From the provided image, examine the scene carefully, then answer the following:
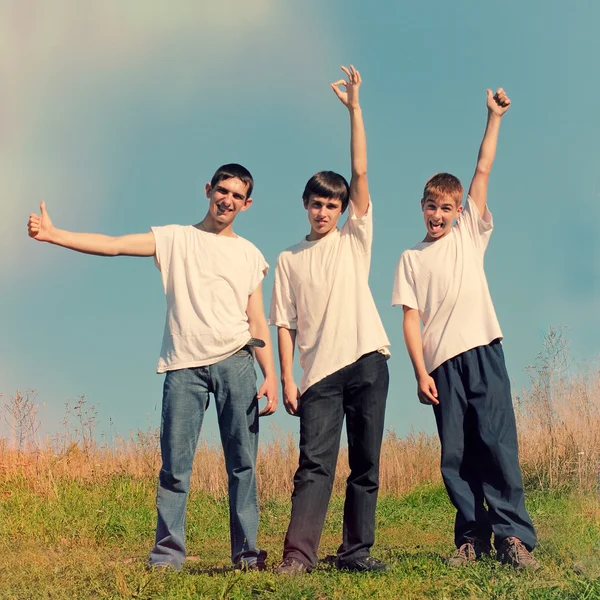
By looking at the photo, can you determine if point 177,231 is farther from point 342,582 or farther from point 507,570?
point 507,570

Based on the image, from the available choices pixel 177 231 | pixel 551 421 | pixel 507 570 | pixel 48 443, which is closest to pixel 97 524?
pixel 48 443

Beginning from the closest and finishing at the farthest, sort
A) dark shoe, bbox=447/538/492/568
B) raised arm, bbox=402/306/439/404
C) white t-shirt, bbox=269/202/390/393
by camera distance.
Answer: white t-shirt, bbox=269/202/390/393, dark shoe, bbox=447/538/492/568, raised arm, bbox=402/306/439/404

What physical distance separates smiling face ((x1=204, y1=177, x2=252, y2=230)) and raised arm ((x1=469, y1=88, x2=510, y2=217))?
1.48m

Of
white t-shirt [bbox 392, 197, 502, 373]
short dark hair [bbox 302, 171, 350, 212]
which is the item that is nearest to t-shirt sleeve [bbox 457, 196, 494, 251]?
white t-shirt [bbox 392, 197, 502, 373]

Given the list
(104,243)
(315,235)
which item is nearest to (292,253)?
(315,235)

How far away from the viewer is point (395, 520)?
935 cm

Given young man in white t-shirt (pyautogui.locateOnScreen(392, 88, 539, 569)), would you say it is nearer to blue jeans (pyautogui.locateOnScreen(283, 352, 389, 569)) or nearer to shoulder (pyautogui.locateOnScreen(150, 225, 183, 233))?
blue jeans (pyautogui.locateOnScreen(283, 352, 389, 569))

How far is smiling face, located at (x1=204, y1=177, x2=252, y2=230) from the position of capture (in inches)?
192

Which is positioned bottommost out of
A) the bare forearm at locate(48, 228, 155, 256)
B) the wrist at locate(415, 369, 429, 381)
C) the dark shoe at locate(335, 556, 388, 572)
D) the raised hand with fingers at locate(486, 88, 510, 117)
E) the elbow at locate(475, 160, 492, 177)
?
the dark shoe at locate(335, 556, 388, 572)

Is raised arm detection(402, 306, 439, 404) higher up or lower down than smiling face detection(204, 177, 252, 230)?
lower down

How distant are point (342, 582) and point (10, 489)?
682cm

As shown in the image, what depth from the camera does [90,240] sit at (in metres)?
4.61

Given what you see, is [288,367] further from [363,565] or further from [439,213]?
[439,213]

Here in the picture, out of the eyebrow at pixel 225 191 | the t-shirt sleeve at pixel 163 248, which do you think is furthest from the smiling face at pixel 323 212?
the t-shirt sleeve at pixel 163 248
